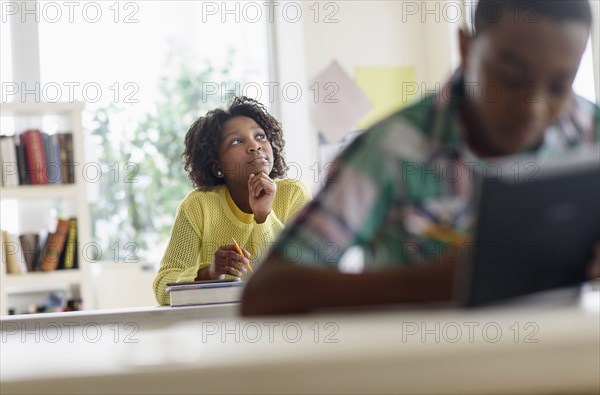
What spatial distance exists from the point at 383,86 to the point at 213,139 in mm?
2200

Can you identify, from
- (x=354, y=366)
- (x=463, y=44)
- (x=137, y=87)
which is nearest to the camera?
(x=354, y=366)

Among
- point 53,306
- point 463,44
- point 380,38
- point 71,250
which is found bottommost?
point 53,306

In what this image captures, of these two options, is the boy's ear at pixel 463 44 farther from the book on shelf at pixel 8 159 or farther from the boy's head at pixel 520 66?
the book on shelf at pixel 8 159

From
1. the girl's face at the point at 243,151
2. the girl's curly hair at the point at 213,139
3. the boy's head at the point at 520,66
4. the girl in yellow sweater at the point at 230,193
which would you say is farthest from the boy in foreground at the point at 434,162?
the girl's curly hair at the point at 213,139

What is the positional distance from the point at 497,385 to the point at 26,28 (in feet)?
15.0

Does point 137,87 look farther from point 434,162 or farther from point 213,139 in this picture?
point 434,162

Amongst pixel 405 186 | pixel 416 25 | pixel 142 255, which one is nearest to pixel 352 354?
pixel 405 186

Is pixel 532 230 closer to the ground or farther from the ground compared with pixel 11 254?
farther from the ground

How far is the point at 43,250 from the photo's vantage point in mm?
4035

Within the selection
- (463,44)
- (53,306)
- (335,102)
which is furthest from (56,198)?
(463,44)

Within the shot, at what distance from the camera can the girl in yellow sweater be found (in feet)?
8.38

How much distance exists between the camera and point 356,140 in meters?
1.20

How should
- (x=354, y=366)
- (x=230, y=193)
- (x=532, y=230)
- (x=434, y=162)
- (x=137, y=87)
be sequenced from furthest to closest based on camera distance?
1. (x=137, y=87)
2. (x=230, y=193)
3. (x=434, y=162)
4. (x=532, y=230)
5. (x=354, y=366)

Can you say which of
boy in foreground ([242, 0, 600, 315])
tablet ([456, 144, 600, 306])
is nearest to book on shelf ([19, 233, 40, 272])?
boy in foreground ([242, 0, 600, 315])
